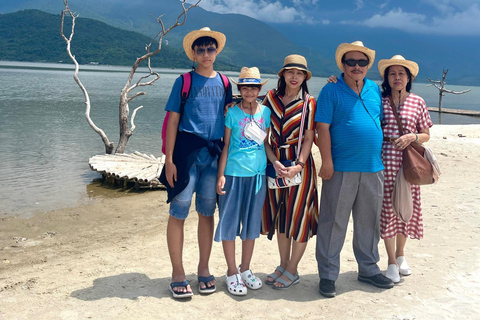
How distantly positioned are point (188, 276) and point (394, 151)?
7.67 ft

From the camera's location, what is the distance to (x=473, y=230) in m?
5.80

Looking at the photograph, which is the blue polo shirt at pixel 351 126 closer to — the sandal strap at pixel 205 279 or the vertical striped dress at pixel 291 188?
the vertical striped dress at pixel 291 188

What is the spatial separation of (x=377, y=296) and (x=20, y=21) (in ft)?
520

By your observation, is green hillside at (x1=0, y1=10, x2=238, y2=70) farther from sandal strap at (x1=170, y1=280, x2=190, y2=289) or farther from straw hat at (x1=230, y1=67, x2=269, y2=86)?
sandal strap at (x1=170, y1=280, x2=190, y2=289)

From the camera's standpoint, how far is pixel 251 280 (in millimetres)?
4082

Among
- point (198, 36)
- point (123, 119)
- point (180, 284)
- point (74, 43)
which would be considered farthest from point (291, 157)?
point (74, 43)

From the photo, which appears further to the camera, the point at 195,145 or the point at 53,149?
the point at 53,149

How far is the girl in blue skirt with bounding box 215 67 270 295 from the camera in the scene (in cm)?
378

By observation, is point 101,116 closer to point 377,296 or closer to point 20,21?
point 377,296

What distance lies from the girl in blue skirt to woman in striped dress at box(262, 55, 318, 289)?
0.12 meters

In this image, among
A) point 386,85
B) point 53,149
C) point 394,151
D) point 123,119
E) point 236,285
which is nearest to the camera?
point 236,285

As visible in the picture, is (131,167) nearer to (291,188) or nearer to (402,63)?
(291,188)

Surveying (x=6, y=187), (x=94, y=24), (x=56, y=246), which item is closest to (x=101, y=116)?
(x=6, y=187)

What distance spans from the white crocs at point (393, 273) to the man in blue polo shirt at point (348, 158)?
406 millimetres
